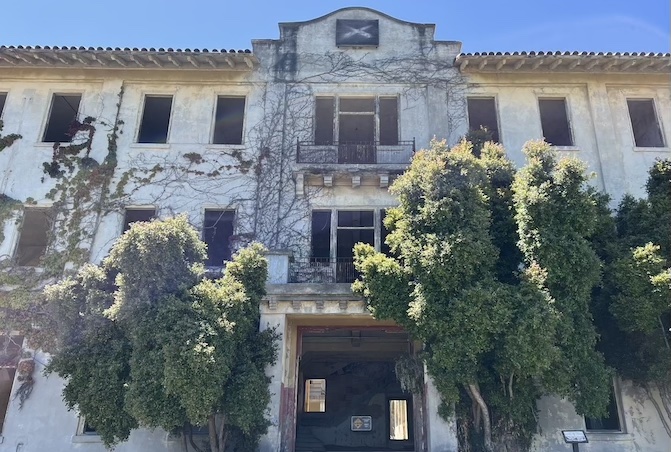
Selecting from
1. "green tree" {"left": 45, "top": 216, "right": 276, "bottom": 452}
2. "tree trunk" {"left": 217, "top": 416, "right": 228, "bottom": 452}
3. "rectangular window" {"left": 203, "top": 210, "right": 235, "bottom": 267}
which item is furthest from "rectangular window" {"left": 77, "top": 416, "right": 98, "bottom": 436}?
"rectangular window" {"left": 203, "top": 210, "right": 235, "bottom": 267}

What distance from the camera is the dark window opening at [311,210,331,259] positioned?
48.8 ft

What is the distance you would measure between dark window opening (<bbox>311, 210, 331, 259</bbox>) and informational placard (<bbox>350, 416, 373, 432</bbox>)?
7368 millimetres

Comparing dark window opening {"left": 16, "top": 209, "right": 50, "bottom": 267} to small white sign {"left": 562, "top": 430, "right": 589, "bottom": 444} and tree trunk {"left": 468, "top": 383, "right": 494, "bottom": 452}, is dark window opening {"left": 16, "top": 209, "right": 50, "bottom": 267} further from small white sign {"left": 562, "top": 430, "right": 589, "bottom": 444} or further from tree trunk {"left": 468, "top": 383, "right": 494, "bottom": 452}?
small white sign {"left": 562, "top": 430, "right": 589, "bottom": 444}

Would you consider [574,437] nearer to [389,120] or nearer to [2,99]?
[389,120]

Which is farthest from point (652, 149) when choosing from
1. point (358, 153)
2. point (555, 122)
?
point (358, 153)

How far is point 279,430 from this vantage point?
11.6m

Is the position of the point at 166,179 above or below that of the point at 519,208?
above

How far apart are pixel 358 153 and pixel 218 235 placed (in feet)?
14.8

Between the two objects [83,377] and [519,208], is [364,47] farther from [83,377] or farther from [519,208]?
[83,377]

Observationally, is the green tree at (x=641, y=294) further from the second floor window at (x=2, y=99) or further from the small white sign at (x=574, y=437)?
the second floor window at (x=2, y=99)

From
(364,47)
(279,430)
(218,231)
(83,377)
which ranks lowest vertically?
(279,430)

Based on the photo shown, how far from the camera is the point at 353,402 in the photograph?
64.0 ft

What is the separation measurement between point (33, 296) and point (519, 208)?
466 inches

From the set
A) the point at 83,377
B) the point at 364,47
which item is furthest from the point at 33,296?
the point at 364,47
